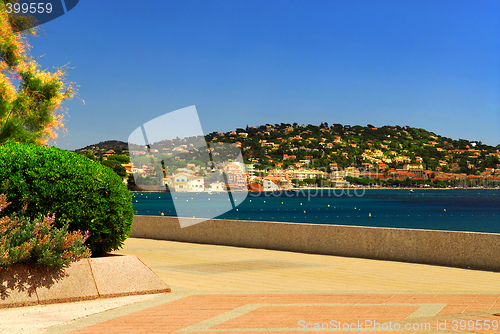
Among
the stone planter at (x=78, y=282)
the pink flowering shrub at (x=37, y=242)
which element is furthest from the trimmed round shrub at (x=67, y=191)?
the stone planter at (x=78, y=282)

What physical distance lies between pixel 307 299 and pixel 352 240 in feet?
18.7

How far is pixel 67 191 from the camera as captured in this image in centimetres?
744

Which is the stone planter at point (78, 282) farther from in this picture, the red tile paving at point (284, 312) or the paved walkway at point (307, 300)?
the red tile paving at point (284, 312)

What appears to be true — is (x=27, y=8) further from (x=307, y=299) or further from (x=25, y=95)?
(x=307, y=299)

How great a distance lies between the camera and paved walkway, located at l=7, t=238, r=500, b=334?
5156mm

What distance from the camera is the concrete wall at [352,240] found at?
10.3m

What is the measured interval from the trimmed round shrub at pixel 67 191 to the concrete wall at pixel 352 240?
234 inches

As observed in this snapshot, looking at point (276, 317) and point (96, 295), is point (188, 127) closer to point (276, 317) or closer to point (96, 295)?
point (96, 295)

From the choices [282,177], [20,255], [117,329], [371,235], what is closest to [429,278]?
[371,235]

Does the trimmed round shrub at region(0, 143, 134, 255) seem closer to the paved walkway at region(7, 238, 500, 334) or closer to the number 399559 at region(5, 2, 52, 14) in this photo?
the paved walkway at region(7, 238, 500, 334)

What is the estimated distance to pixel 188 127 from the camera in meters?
15.1

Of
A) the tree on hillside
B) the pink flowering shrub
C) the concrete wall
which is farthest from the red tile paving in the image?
the tree on hillside

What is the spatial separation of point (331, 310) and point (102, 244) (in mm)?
4090

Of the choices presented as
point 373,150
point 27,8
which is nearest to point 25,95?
point 27,8
